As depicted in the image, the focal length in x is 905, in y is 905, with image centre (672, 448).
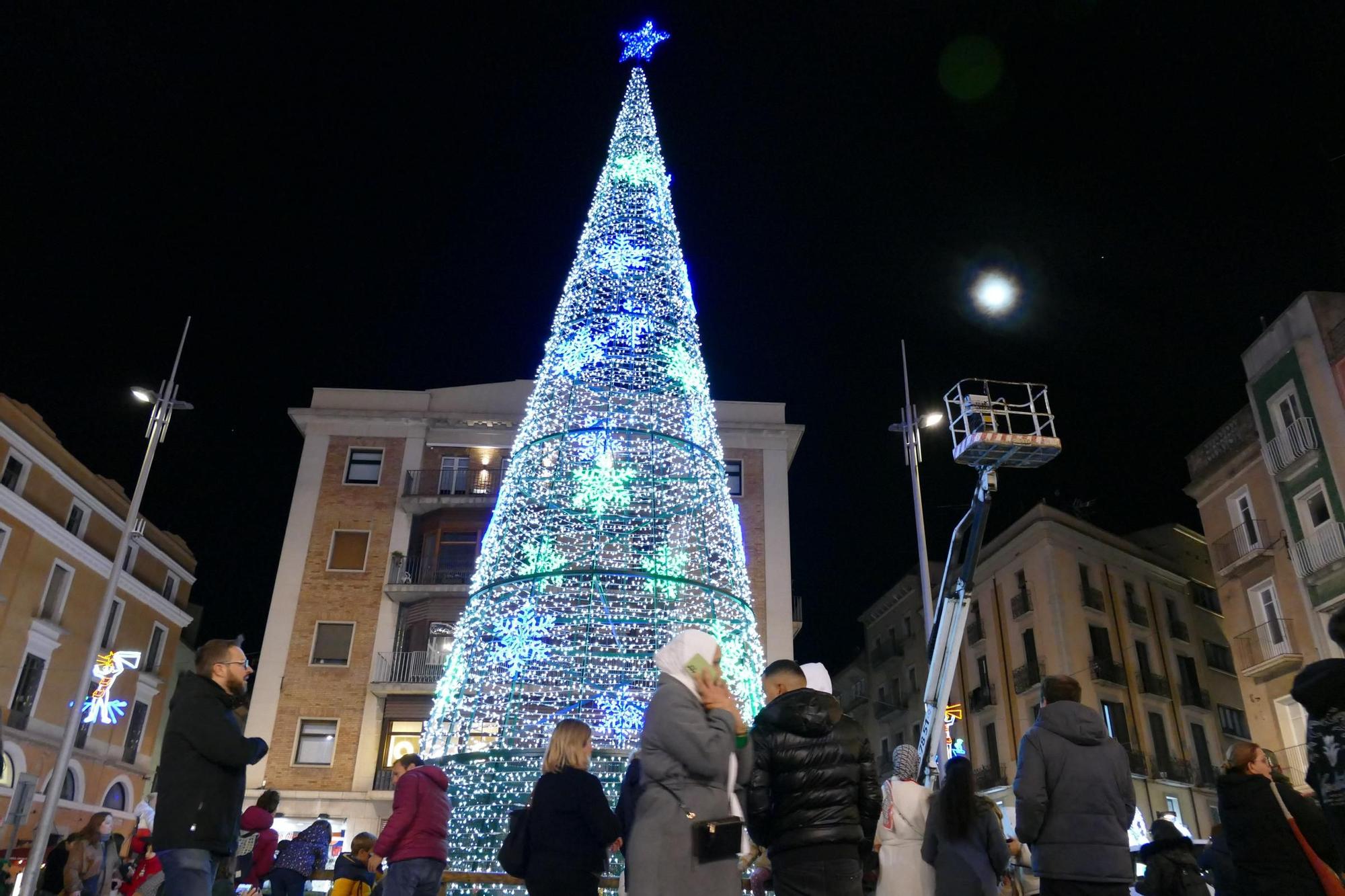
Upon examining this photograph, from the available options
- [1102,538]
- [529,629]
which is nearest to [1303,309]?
[1102,538]

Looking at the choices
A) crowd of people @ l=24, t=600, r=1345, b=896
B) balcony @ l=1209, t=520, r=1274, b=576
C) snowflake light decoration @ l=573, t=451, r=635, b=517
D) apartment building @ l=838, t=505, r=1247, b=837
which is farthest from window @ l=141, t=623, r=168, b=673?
balcony @ l=1209, t=520, r=1274, b=576

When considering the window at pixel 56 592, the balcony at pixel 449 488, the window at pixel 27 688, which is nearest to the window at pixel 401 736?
the balcony at pixel 449 488

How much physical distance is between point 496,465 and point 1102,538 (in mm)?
19780

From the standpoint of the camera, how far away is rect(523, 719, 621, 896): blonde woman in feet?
12.7

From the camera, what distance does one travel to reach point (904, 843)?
A: 201 inches

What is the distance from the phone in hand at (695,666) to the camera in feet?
11.2

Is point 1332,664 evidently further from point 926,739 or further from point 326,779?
point 326,779

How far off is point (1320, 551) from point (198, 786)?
782 inches

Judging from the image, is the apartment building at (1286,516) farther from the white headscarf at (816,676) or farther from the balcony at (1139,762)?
the white headscarf at (816,676)

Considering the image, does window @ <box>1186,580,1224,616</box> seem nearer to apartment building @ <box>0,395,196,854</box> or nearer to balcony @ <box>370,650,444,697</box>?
balcony @ <box>370,650,444,697</box>

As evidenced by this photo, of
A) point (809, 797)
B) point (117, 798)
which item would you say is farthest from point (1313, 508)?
point (117, 798)

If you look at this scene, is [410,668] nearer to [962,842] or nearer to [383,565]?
[383,565]

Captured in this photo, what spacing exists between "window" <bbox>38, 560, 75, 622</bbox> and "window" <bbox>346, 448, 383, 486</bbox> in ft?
31.7

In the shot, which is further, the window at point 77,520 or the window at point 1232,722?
the window at point 1232,722
